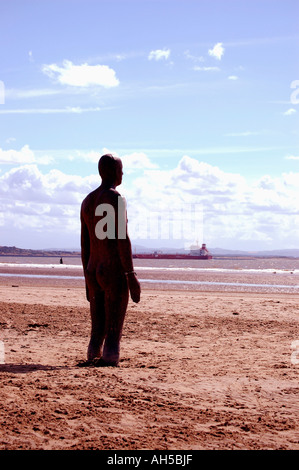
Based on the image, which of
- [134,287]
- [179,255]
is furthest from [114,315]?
[179,255]

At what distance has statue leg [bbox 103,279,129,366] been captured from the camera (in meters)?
6.85

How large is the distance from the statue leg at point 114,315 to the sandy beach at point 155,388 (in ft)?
0.89

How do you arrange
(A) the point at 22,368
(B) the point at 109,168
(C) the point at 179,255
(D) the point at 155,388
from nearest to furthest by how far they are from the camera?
(D) the point at 155,388, (A) the point at 22,368, (B) the point at 109,168, (C) the point at 179,255

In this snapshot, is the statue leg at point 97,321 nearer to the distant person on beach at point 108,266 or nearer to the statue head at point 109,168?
the distant person on beach at point 108,266

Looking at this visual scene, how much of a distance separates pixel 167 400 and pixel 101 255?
2328mm

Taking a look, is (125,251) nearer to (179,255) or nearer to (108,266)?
(108,266)

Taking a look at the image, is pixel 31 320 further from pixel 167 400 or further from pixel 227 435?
pixel 227 435

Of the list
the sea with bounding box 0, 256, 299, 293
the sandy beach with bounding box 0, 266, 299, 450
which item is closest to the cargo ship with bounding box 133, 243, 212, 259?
the sea with bounding box 0, 256, 299, 293

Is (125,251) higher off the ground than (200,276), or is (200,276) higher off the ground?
(125,251)

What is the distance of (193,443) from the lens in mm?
4211

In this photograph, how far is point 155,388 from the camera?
19.1 ft

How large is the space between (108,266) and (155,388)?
5.99ft
